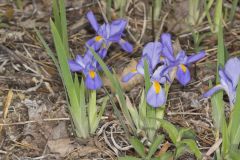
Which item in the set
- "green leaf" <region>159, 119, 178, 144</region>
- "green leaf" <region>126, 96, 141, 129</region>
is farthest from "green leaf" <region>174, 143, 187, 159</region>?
"green leaf" <region>126, 96, 141, 129</region>

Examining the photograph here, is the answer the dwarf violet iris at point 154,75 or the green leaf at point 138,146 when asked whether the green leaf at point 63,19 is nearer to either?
the dwarf violet iris at point 154,75

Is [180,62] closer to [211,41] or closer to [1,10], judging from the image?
[211,41]

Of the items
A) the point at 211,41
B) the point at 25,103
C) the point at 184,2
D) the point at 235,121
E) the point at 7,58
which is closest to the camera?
the point at 235,121

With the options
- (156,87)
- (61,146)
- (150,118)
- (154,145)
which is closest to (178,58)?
(156,87)

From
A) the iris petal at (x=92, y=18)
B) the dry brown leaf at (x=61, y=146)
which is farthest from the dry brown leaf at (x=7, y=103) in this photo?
the iris petal at (x=92, y=18)

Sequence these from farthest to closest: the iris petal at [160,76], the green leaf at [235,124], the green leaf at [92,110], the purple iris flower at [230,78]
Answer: the green leaf at [92,110] < the iris petal at [160,76] < the purple iris flower at [230,78] < the green leaf at [235,124]

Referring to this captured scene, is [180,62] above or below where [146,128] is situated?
above

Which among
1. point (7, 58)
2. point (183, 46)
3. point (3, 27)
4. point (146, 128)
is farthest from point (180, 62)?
point (3, 27)

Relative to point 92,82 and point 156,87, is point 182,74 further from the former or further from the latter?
point 92,82

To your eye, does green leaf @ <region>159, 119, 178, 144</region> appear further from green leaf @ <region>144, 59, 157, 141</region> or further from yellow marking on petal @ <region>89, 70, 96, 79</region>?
yellow marking on petal @ <region>89, 70, 96, 79</region>
